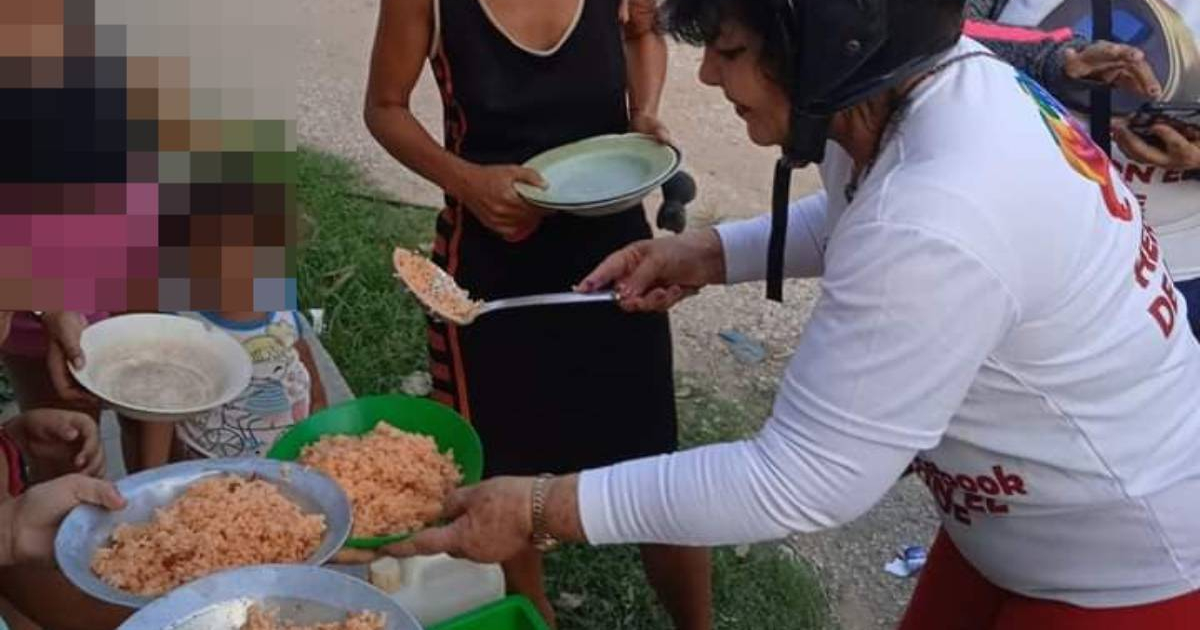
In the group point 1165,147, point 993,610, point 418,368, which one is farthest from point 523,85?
point 418,368

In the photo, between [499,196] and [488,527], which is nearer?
[488,527]

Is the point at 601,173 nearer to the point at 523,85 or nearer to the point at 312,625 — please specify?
the point at 523,85

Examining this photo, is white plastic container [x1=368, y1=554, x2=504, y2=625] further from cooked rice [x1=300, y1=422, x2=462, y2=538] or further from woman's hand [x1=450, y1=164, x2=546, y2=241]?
woman's hand [x1=450, y1=164, x2=546, y2=241]

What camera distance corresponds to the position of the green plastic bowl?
233 cm

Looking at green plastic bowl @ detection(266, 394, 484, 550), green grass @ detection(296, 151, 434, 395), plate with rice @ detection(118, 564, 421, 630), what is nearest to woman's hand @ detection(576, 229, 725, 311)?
green plastic bowl @ detection(266, 394, 484, 550)

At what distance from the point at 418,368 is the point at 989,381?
2.66 meters

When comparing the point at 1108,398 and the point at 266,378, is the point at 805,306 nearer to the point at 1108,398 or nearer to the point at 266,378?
the point at 266,378

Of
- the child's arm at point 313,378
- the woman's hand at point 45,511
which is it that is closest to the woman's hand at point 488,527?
the woman's hand at point 45,511

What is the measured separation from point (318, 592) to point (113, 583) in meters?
0.31

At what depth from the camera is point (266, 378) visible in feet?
9.87

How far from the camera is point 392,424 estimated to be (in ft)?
7.90

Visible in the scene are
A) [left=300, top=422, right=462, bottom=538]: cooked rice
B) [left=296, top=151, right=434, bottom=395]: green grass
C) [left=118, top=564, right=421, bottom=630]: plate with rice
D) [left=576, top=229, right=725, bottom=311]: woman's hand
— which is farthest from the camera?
[left=296, top=151, right=434, bottom=395]: green grass

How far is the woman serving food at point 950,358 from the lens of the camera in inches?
62.7

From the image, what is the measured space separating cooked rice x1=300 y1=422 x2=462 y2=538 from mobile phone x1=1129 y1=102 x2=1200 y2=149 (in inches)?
53.9
